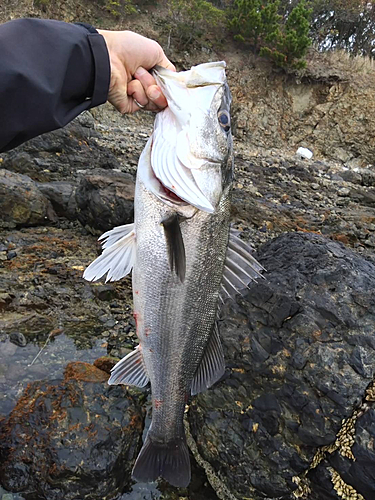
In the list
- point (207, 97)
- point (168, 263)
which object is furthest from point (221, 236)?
point (207, 97)

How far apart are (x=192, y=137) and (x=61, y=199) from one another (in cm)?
489

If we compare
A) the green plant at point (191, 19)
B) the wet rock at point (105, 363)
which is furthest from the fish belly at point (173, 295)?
the green plant at point (191, 19)

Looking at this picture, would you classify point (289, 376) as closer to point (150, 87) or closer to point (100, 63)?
point (150, 87)

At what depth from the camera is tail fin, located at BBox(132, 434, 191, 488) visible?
108 inches

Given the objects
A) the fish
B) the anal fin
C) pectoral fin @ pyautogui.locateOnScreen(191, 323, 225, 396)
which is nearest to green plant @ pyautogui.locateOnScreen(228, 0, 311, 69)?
the fish

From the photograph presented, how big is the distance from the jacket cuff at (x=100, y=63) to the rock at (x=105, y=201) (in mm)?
3690

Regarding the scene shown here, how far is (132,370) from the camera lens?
9.11ft

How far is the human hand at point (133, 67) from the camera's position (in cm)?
267

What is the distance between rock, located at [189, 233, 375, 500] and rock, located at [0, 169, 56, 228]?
4.20 m

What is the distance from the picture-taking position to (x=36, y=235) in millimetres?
6219

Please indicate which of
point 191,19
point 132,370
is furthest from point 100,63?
point 191,19

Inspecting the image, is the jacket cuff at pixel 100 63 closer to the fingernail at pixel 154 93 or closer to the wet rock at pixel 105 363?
the fingernail at pixel 154 93

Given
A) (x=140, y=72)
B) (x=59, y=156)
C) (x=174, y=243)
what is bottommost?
(x=59, y=156)

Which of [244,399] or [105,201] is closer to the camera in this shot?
[244,399]
